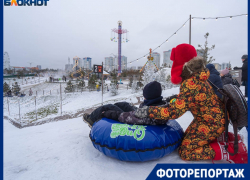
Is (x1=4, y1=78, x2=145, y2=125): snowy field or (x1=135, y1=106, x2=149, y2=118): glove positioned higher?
(x1=135, y1=106, x2=149, y2=118): glove

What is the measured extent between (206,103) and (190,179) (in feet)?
2.73

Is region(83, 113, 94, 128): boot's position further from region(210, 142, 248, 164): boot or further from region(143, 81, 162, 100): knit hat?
region(210, 142, 248, 164): boot

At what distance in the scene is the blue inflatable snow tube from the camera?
179cm

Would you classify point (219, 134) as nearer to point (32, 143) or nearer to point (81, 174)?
point (81, 174)

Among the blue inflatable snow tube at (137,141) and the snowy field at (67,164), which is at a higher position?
the blue inflatable snow tube at (137,141)

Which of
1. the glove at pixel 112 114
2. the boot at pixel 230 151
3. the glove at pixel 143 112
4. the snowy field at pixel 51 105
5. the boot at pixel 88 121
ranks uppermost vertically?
the glove at pixel 143 112

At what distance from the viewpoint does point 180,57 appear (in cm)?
190

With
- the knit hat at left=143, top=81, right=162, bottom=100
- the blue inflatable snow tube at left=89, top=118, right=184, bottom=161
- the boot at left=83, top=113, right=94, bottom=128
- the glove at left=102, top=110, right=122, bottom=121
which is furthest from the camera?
the boot at left=83, top=113, right=94, bottom=128

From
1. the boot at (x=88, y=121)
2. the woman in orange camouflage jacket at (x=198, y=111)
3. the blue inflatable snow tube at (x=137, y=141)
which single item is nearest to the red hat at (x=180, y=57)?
the woman in orange camouflage jacket at (x=198, y=111)

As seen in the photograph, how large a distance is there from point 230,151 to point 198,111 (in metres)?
0.53

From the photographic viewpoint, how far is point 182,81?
6.36ft

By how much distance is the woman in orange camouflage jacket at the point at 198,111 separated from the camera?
1.73 meters

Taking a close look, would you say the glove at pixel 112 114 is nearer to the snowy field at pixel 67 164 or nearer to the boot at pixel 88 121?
the boot at pixel 88 121

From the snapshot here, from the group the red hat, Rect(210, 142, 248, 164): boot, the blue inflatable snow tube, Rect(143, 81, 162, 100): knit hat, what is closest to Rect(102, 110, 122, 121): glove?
the blue inflatable snow tube
